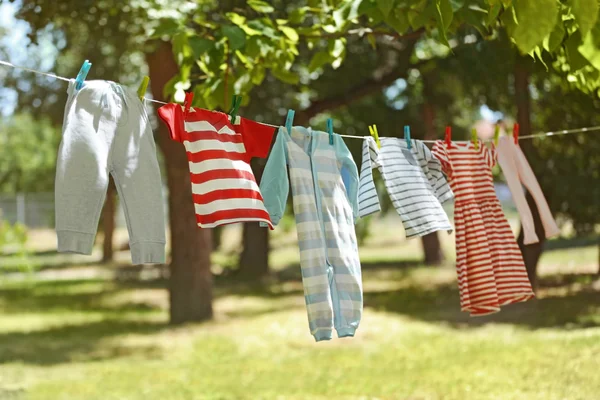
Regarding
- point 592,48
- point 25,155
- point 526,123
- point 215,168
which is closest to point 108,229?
point 526,123

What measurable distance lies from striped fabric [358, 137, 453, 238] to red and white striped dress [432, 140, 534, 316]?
0.87ft

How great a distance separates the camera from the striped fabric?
12.9ft

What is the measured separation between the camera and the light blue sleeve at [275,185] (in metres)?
3.67

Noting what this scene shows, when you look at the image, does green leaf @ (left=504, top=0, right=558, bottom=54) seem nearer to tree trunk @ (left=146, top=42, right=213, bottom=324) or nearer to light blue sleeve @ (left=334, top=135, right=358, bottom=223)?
light blue sleeve @ (left=334, top=135, right=358, bottom=223)

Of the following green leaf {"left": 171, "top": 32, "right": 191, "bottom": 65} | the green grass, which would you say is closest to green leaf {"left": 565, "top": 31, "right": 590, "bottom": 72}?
green leaf {"left": 171, "top": 32, "right": 191, "bottom": 65}

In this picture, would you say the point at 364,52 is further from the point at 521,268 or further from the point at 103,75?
the point at 521,268

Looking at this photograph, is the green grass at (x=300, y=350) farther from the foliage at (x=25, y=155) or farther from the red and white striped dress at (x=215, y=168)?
the foliage at (x=25, y=155)

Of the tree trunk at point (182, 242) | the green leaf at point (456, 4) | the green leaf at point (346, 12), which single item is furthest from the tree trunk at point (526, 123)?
the green leaf at point (456, 4)

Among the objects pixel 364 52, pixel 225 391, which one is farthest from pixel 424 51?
pixel 225 391

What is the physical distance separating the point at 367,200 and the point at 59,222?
1535mm

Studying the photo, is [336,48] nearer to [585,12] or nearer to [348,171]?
[348,171]

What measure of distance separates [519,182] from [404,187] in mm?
940

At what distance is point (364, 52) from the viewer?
12750 mm

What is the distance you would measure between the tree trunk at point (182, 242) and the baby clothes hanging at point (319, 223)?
670 cm
